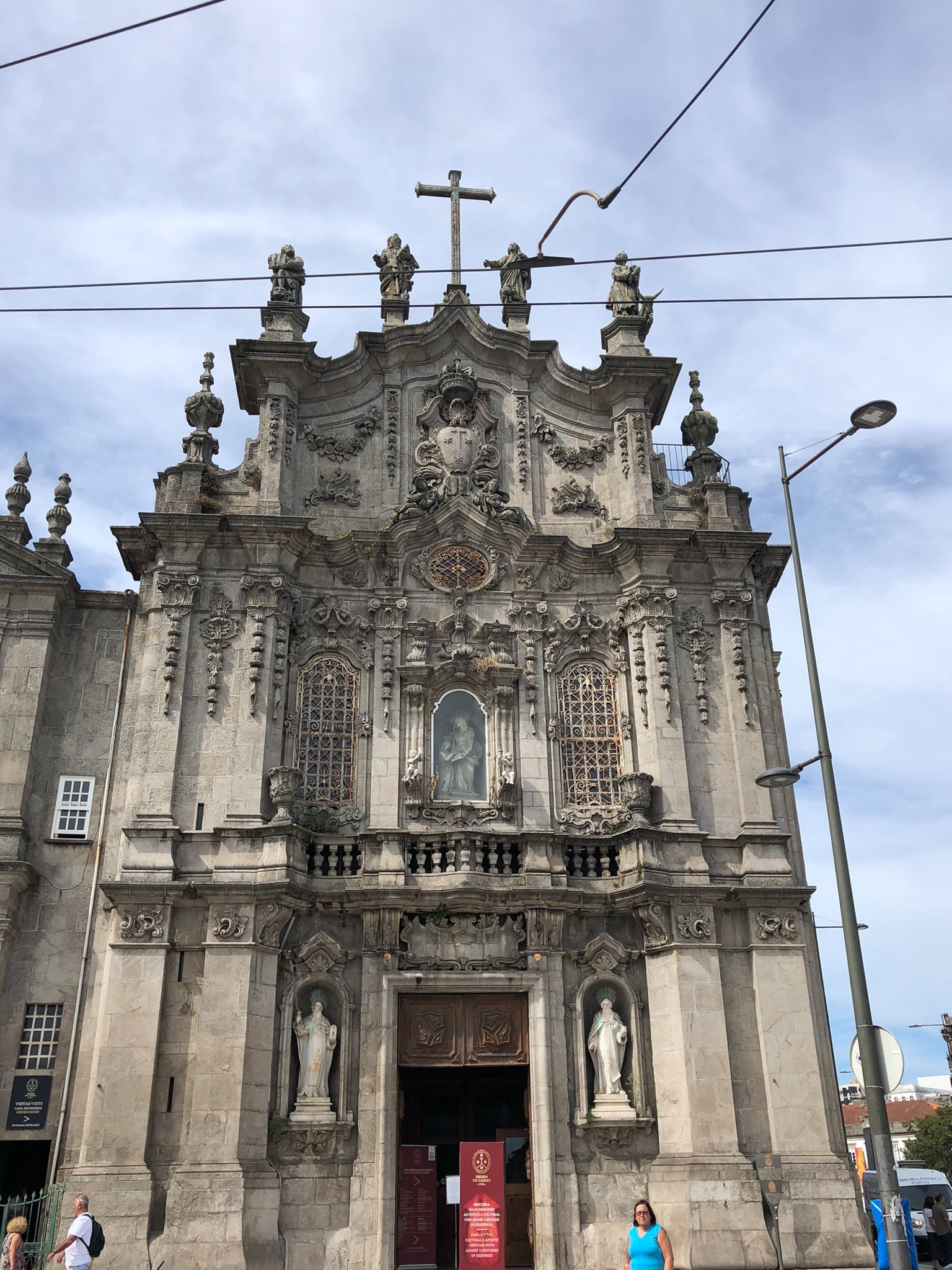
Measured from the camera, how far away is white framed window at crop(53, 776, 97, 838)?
20188 mm

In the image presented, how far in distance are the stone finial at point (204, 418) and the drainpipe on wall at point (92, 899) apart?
9.89 ft

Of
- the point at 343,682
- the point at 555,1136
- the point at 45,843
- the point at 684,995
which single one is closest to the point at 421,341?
the point at 343,682

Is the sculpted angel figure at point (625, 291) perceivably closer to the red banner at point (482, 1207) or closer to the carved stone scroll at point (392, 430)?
the carved stone scroll at point (392, 430)

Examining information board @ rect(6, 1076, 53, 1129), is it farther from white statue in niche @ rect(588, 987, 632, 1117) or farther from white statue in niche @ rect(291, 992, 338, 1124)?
white statue in niche @ rect(588, 987, 632, 1117)

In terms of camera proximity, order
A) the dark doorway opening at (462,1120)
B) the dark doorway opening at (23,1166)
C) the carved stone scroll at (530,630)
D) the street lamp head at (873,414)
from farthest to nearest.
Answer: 1. the carved stone scroll at (530,630)
2. the dark doorway opening at (462,1120)
3. the dark doorway opening at (23,1166)
4. the street lamp head at (873,414)

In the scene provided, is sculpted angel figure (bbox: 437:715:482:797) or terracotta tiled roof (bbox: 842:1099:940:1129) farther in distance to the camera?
terracotta tiled roof (bbox: 842:1099:940:1129)

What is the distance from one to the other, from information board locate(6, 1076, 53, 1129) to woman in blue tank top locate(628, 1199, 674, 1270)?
1071 cm

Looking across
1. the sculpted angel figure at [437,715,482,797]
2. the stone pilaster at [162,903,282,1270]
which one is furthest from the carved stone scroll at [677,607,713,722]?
the stone pilaster at [162,903,282,1270]

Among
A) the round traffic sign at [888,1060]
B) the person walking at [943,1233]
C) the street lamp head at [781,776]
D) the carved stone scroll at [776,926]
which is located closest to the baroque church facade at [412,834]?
the carved stone scroll at [776,926]

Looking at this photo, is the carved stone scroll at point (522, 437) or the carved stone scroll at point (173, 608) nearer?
the carved stone scroll at point (173, 608)

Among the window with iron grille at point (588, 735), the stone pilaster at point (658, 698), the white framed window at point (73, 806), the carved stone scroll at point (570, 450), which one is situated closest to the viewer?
the white framed window at point (73, 806)

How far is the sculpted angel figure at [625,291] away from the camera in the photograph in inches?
959

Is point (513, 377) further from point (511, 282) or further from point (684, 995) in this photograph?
point (684, 995)

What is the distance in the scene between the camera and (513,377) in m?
24.2
